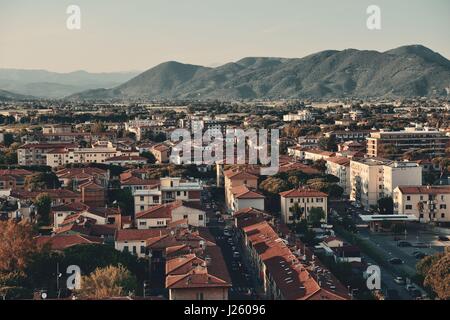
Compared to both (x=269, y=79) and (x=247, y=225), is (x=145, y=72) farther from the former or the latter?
(x=247, y=225)

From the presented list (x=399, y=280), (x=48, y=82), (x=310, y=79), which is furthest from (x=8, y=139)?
(x=48, y=82)

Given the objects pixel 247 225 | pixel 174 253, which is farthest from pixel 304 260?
pixel 247 225

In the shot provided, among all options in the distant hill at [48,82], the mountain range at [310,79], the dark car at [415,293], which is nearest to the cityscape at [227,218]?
the dark car at [415,293]

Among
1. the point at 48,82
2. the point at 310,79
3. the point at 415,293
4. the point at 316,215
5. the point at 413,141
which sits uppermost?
the point at 48,82

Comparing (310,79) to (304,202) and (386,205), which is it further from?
(304,202)

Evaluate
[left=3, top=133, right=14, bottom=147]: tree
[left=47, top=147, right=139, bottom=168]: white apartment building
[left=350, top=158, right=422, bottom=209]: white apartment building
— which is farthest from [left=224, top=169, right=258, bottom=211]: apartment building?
[left=3, top=133, right=14, bottom=147]: tree
